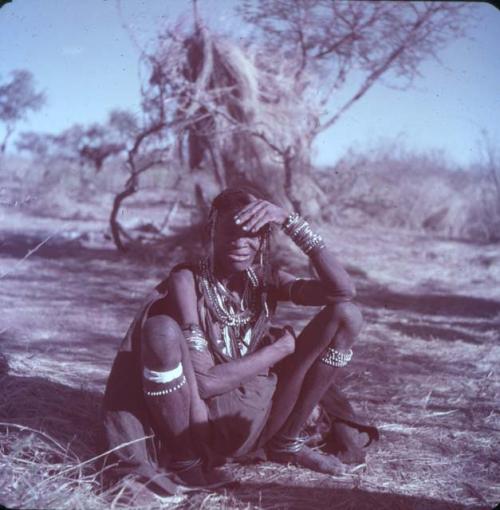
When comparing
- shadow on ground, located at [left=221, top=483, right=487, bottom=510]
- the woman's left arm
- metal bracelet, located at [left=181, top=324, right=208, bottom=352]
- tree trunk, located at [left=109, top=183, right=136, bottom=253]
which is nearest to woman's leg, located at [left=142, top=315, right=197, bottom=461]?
metal bracelet, located at [left=181, top=324, right=208, bottom=352]

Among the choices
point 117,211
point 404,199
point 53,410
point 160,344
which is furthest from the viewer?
point 404,199

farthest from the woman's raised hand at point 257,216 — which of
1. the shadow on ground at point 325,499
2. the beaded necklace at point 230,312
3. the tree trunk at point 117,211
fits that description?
the tree trunk at point 117,211

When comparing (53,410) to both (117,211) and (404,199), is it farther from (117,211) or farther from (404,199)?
(404,199)

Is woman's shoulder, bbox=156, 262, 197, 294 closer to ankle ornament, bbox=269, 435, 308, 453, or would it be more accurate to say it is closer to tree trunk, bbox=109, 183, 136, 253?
ankle ornament, bbox=269, 435, 308, 453

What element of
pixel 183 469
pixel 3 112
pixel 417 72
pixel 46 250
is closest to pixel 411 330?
pixel 183 469

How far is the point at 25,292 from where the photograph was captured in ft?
21.7

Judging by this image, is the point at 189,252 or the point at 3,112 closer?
the point at 3,112

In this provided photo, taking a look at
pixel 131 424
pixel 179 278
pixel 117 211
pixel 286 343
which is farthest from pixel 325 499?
pixel 117 211

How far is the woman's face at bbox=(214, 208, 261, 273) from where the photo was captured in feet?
8.27

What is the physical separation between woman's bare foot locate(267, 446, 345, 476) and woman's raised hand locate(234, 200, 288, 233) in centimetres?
110

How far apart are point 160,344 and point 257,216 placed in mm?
679

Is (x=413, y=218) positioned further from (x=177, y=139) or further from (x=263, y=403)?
(x=263, y=403)

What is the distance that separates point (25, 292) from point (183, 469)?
483 centimetres

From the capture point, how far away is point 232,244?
2529 millimetres
